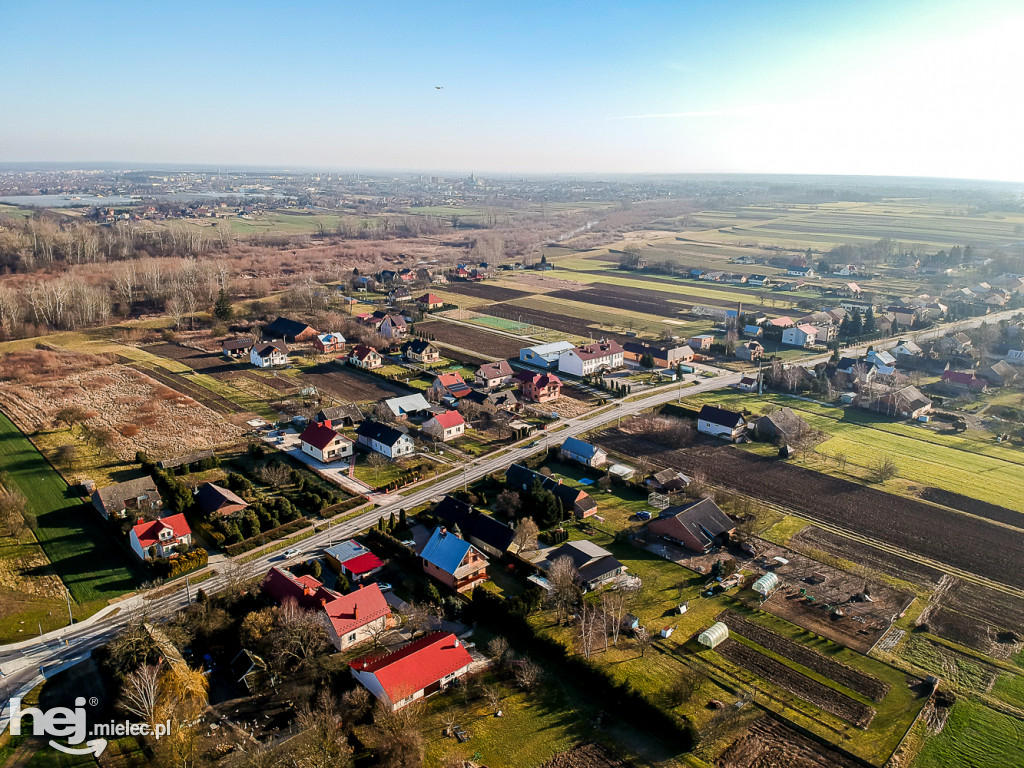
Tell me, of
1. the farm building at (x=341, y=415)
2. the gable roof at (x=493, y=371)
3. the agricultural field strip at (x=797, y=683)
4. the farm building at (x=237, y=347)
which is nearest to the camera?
the agricultural field strip at (x=797, y=683)

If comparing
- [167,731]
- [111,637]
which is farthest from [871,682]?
[111,637]

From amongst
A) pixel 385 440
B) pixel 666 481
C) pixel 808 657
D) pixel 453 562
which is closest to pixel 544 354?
pixel 385 440

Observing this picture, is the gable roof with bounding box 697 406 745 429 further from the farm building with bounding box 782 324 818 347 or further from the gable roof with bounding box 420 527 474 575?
the farm building with bounding box 782 324 818 347

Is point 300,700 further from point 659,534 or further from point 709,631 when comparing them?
point 659,534

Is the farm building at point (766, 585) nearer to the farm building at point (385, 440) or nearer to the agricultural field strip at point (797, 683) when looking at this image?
the agricultural field strip at point (797, 683)

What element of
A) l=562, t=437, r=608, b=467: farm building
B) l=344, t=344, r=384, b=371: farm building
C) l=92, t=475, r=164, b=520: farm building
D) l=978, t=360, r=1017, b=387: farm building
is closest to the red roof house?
l=92, t=475, r=164, b=520: farm building

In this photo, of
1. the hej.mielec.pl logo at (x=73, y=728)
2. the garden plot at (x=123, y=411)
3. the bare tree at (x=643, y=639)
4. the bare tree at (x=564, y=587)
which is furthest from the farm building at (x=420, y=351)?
the hej.mielec.pl logo at (x=73, y=728)

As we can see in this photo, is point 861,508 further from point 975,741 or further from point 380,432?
point 380,432
